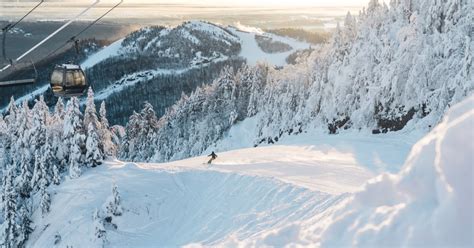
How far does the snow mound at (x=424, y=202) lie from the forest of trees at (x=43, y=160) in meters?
19.6

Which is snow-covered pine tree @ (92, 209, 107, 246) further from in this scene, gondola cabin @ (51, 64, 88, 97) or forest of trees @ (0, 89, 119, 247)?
gondola cabin @ (51, 64, 88, 97)

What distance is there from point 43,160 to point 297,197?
686 inches

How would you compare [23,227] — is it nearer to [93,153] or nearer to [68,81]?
[93,153]

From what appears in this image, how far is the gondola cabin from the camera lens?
1523cm

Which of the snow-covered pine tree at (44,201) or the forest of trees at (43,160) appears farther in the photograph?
the snow-covered pine tree at (44,201)

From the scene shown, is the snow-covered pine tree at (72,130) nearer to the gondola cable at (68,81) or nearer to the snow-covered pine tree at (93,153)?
the snow-covered pine tree at (93,153)

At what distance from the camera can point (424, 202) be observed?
211 inches

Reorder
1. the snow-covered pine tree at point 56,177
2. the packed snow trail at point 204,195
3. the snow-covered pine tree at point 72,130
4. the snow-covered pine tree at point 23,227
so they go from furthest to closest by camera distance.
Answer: the snow-covered pine tree at point 72,130 < the snow-covered pine tree at point 56,177 < the snow-covered pine tree at point 23,227 < the packed snow trail at point 204,195

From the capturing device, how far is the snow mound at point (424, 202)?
4.87m

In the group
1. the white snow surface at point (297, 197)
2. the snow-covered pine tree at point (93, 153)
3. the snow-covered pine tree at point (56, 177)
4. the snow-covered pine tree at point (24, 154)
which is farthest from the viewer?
the snow-covered pine tree at point (93, 153)

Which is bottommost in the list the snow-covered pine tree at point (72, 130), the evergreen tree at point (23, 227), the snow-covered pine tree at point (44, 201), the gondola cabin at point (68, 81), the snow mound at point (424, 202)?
the evergreen tree at point (23, 227)

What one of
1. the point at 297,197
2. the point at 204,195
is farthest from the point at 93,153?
the point at 297,197

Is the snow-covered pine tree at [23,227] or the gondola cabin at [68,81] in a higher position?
the gondola cabin at [68,81]

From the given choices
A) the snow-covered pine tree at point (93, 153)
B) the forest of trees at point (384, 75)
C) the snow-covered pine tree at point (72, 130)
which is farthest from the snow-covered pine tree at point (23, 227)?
the forest of trees at point (384, 75)
